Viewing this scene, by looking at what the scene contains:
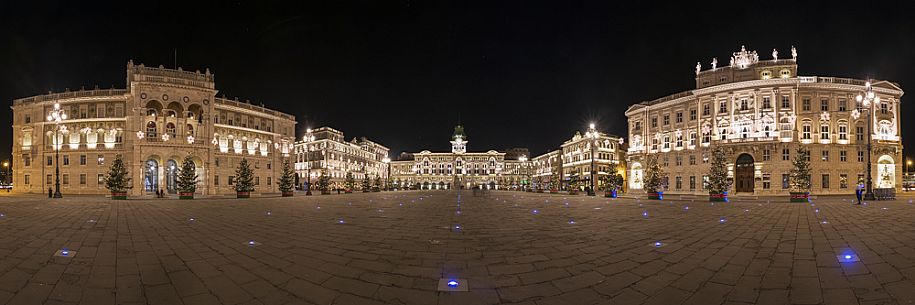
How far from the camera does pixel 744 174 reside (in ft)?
170

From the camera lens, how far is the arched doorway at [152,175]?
5231 centimetres

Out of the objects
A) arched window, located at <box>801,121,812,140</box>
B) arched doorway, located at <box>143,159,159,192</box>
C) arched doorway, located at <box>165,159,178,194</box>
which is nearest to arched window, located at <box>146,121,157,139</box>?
arched doorway, located at <box>143,159,159,192</box>

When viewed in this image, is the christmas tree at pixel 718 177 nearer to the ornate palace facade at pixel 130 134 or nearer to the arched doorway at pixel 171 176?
the ornate palace facade at pixel 130 134

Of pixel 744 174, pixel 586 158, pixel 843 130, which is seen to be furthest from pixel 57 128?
pixel 586 158

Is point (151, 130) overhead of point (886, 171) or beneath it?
overhead

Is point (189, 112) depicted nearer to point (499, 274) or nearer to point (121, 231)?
point (121, 231)

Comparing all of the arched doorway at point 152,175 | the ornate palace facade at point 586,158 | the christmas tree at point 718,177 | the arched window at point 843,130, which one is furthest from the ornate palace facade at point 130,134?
the arched window at point 843,130

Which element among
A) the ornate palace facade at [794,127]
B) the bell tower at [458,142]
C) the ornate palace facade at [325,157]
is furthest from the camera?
the bell tower at [458,142]

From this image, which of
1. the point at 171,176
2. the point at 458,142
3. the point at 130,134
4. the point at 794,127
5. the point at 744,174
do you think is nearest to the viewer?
the point at 794,127

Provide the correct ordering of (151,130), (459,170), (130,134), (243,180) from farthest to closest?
(459,170), (151,130), (130,134), (243,180)

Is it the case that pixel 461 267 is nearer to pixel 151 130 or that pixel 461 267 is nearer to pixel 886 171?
pixel 151 130

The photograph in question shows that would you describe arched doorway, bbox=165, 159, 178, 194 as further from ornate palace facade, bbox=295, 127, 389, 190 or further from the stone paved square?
the stone paved square

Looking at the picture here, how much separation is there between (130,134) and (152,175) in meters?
7.10

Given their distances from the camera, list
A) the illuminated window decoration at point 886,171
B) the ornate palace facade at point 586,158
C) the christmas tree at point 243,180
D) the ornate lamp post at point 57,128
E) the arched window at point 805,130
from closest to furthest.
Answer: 1. the ornate lamp post at point 57,128
2. the christmas tree at point 243,180
3. the arched window at point 805,130
4. the illuminated window decoration at point 886,171
5. the ornate palace facade at point 586,158
